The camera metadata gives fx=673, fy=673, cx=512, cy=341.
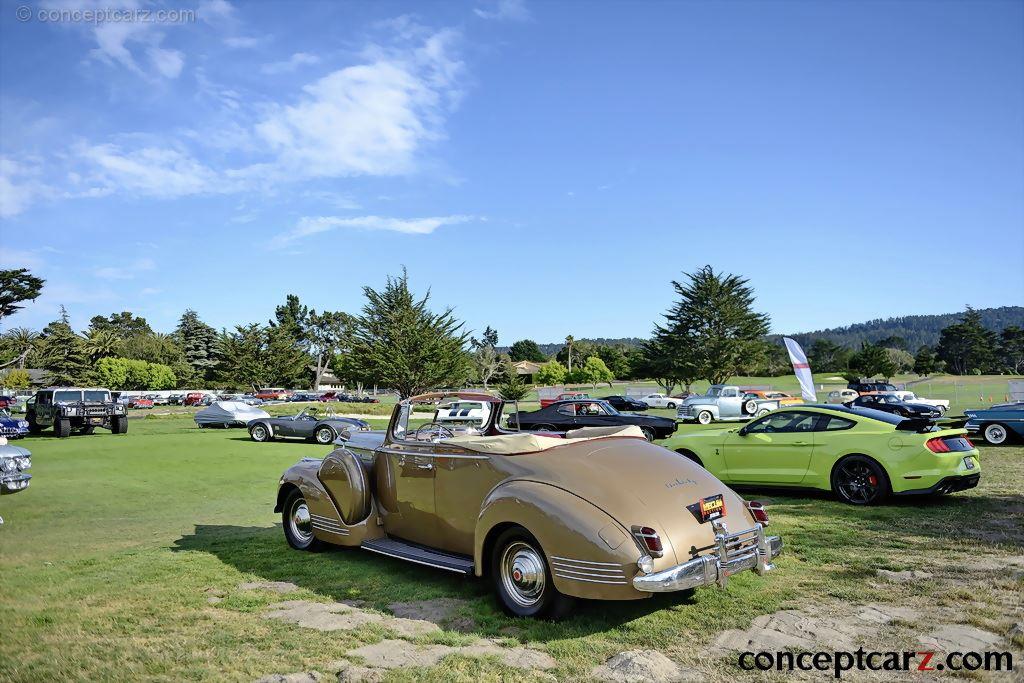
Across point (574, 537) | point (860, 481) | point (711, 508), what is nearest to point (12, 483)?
point (574, 537)

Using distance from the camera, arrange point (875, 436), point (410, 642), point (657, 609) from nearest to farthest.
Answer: point (410, 642) < point (657, 609) < point (875, 436)

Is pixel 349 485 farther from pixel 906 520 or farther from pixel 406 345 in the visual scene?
pixel 406 345

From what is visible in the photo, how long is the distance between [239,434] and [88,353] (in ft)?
183

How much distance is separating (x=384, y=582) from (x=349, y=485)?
977mm

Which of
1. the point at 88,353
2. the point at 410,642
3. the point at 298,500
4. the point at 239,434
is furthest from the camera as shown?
the point at 88,353

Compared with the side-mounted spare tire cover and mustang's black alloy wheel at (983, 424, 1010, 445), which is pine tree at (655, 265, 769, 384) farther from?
the side-mounted spare tire cover

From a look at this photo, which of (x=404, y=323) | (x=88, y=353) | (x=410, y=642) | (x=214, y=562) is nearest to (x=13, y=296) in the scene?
(x=88, y=353)

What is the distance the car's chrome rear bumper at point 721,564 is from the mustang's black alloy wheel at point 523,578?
0.69 meters

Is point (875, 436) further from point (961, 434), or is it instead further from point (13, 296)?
point (13, 296)

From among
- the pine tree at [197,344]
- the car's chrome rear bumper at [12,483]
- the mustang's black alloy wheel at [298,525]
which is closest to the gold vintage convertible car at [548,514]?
the mustang's black alloy wheel at [298,525]

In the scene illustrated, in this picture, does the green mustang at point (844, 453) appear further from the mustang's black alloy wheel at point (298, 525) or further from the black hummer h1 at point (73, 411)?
the black hummer h1 at point (73, 411)

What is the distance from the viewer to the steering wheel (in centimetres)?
650

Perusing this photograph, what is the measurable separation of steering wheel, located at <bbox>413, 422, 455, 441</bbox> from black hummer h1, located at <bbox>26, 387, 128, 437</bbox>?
2429 centimetres

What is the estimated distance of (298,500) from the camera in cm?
716
